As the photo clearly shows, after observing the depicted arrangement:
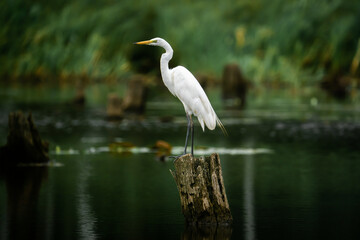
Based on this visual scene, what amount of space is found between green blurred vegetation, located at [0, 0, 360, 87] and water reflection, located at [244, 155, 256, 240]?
2285cm

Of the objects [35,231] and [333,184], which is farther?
[333,184]

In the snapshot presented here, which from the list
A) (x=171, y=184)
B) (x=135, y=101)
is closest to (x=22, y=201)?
(x=171, y=184)

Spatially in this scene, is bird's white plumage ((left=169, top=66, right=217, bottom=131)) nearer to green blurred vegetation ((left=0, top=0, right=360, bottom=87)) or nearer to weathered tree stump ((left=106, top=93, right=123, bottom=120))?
weathered tree stump ((left=106, top=93, right=123, bottom=120))

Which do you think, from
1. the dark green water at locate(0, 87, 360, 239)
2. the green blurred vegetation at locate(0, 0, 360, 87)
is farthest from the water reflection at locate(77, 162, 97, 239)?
the green blurred vegetation at locate(0, 0, 360, 87)

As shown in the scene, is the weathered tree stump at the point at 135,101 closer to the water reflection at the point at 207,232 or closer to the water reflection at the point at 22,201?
the water reflection at the point at 22,201

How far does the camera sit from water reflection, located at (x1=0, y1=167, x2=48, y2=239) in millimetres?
8523

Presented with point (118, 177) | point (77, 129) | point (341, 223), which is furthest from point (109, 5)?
point (341, 223)

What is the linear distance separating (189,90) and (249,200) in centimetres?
170

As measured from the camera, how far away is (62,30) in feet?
137

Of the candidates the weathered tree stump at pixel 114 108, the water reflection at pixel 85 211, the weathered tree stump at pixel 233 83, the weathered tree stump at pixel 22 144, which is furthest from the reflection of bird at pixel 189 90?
the weathered tree stump at pixel 233 83

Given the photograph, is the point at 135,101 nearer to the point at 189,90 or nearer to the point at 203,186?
the point at 189,90

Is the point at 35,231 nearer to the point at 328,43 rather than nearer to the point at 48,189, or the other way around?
the point at 48,189

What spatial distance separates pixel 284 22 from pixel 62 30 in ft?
38.0

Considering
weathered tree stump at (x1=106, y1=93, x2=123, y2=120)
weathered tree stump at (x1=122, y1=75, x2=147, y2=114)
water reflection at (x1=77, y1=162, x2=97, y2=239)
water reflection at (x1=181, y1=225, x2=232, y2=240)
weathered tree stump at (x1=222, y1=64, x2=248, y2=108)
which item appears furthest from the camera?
weathered tree stump at (x1=222, y1=64, x2=248, y2=108)
